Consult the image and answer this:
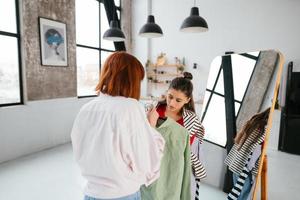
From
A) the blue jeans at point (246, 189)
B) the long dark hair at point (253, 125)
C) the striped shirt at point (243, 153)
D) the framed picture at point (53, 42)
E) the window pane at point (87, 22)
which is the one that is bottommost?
the blue jeans at point (246, 189)

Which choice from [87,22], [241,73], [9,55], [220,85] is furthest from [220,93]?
[87,22]

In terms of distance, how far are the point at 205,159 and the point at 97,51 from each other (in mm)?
4185

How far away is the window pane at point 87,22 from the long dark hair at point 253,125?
433 cm

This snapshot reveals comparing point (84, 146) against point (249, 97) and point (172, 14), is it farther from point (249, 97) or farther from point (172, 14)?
point (172, 14)

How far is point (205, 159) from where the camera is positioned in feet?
9.29

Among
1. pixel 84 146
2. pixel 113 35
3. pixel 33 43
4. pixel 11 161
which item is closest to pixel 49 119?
pixel 11 161

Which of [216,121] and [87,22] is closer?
[216,121]

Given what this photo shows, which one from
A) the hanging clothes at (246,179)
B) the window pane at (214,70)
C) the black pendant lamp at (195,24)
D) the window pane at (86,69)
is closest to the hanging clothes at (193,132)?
the hanging clothes at (246,179)

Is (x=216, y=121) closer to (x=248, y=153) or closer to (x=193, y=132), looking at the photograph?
(x=248, y=153)

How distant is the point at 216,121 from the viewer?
8.57 feet

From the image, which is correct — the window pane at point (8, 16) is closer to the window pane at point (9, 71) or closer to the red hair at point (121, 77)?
the window pane at point (9, 71)

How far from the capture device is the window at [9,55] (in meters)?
3.64

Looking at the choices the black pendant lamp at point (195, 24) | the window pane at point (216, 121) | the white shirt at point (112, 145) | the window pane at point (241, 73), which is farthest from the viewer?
the black pendant lamp at point (195, 24)

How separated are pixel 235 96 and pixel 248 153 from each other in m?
0.63
